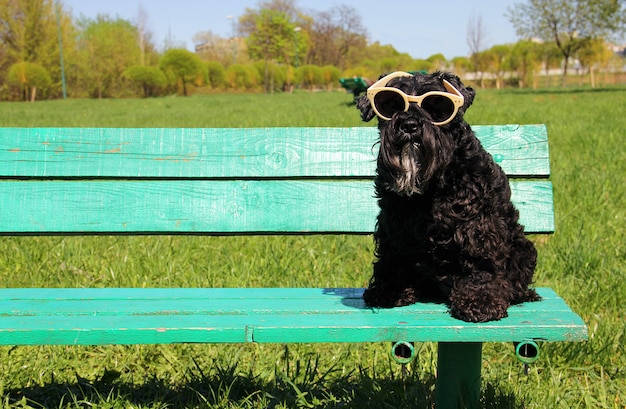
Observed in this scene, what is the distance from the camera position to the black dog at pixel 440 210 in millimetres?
2029

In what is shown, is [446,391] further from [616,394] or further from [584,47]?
[584,47]

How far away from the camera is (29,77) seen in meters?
40.5

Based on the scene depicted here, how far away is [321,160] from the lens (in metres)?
2.94

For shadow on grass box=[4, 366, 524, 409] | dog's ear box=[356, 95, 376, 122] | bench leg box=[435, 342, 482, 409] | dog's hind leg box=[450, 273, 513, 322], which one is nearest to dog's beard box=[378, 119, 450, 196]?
dog's ear box=[356, 95, 376, 122]

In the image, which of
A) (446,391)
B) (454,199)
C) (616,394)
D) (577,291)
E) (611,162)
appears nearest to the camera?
(454,199)

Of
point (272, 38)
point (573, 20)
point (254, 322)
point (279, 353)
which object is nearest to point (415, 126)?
point (254, 322)

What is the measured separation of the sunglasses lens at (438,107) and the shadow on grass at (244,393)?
44.7 inches

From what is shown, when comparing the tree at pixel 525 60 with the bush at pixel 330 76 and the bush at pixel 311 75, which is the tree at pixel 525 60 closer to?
the bush at pixel 330 76

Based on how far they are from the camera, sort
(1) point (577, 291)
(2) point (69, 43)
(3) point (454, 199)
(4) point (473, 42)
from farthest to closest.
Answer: (4) point (473, 42)
(2) point (69, 43)
(1) point (577, 291)
(3) point (454, 199)

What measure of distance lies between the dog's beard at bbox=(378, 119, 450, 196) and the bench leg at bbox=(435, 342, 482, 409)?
62 centimetres

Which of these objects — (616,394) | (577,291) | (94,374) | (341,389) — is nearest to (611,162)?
(577,291)

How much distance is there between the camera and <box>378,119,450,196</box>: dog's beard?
2.00m

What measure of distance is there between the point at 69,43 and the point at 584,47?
36.0m

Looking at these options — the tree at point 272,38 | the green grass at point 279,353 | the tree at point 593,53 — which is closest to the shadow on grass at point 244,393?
the green grass at point 279,353
